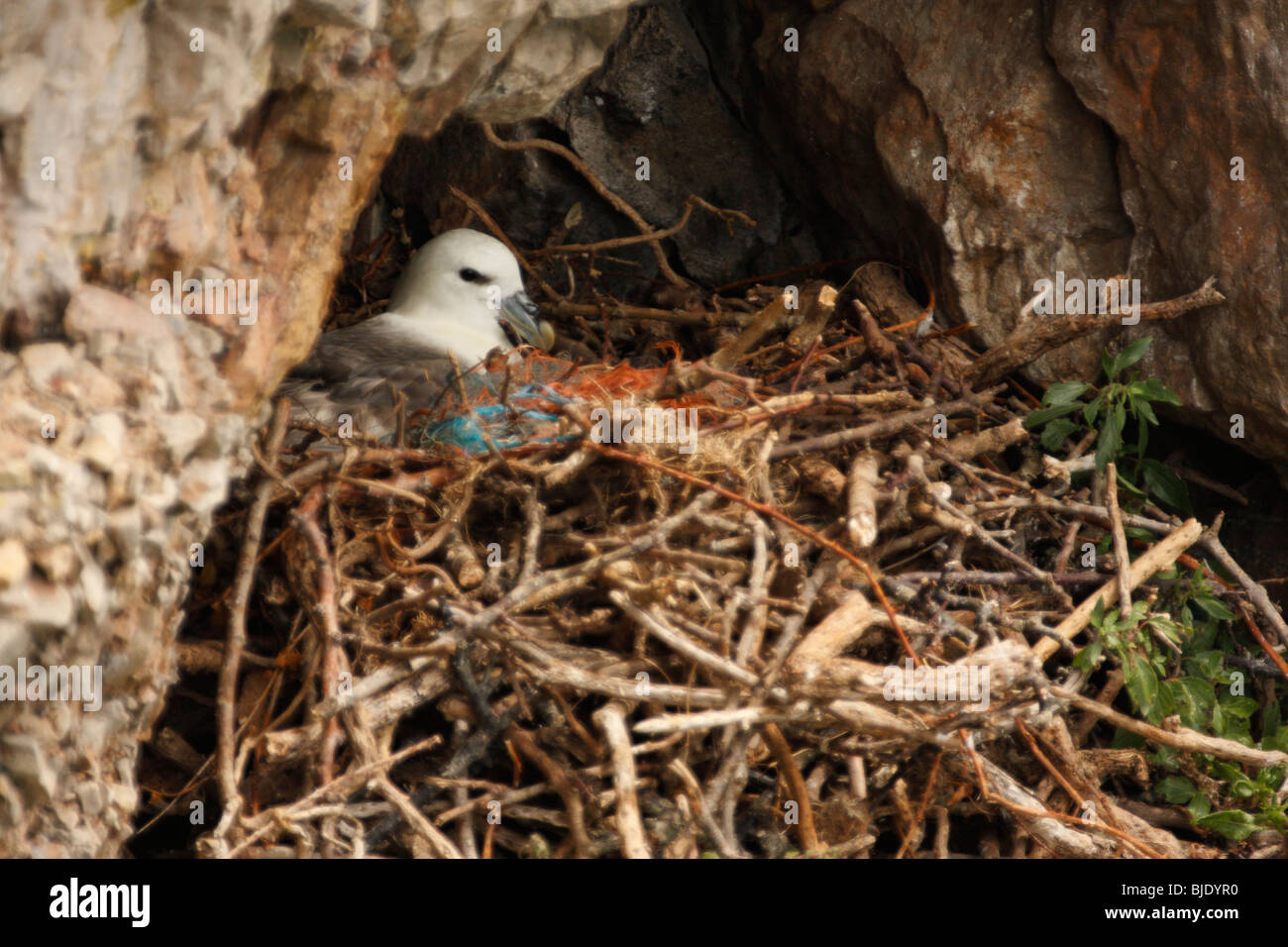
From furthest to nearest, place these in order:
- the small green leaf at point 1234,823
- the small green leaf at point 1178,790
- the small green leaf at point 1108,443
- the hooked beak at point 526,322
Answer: the hooked beak at point 526,322 → the small green leaf at point 1108,443 → the small green leaf at point 1178,790 → the small green leaf at point 1234,823

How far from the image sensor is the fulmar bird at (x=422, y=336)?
2.75m

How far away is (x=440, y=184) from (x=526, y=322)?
2.29 ft

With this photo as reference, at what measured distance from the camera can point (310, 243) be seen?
2.15 metres

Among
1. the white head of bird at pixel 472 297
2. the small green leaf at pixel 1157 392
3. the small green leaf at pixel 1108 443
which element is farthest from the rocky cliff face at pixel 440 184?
the white head of bird at pixel 472 297

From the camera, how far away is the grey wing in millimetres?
2703

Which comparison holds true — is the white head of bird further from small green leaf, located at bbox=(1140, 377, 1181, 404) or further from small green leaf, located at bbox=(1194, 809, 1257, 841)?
small green leaf, located at bbox=(1194, 809, 1257, 841)

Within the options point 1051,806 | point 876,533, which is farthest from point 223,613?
point 1051,806

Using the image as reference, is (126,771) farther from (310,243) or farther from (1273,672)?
(1273,672)

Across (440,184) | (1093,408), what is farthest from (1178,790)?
(440,184)

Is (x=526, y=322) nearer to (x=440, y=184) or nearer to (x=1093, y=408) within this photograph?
(x=440, y=184)

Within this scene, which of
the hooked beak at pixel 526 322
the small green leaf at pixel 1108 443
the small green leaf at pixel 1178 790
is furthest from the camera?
the hooked beak at pixel 526 322

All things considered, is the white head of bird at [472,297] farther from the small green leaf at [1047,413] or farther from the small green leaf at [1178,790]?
the small green leaf at [1178,790]

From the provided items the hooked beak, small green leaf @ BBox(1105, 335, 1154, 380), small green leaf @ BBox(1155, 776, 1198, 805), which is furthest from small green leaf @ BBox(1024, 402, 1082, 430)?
the hooked beak

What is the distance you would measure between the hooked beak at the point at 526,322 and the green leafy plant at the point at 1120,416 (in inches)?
46.6
